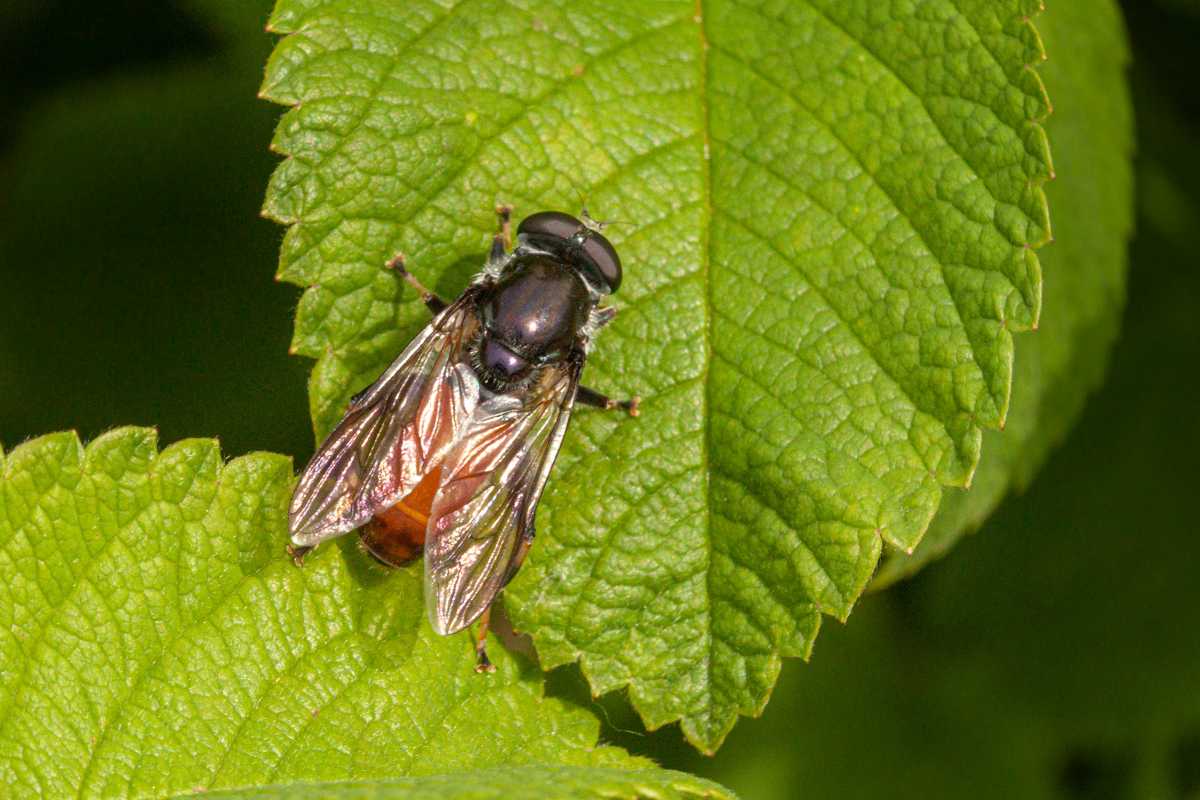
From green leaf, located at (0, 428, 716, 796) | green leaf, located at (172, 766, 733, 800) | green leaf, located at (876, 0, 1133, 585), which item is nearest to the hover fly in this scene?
green leaf, located at (0, 428, 716, 796)

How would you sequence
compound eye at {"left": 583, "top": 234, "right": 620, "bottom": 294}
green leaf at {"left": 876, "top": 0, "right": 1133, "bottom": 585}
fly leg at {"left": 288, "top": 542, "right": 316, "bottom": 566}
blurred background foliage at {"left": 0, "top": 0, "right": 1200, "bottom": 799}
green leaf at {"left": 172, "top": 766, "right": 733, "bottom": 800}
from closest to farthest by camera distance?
green leaf at {"left": 172, "top": 766, "right": 733, "bottom": 800}, fly leg at {"left": 288, "top": 542, "right": 316, "bottom": 566}, compound eye at {"left": 583, "top": 234, "right": 620, "bottom": 294}, green leaf at {"left": 876, "top": 0, "right": 1133, "bottom": 585}, blurred background foliage at {"left": 0, "top": 0, "right": 1200, "bottom": 799}

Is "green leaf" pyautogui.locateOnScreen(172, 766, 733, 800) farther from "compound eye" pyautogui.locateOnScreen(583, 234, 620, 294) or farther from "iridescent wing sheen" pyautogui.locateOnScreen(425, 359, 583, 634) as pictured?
"compound eye" pyautogui.locateOnScreen(583, 234, 620, 294)

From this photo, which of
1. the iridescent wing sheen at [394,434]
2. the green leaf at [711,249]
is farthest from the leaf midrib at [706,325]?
the iridescent wing sheen at [394,434]

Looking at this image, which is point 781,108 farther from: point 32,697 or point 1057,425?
point 32,697

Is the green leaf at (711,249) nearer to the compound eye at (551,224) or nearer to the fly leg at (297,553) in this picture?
the compound eye at (551,224)

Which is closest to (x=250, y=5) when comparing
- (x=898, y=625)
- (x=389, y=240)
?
(x=389, y=240)
